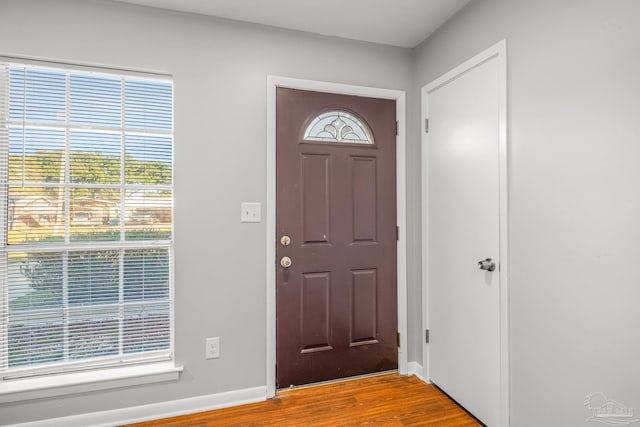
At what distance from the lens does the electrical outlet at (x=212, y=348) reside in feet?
6.97

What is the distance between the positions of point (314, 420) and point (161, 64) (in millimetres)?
2310

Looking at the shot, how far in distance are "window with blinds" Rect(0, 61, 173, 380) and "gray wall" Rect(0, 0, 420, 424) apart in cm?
10

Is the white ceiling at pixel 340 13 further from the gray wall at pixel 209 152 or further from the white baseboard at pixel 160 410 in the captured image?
the white baseboard at pixel 160 410

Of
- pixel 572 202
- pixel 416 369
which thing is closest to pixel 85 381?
pixel 416 369

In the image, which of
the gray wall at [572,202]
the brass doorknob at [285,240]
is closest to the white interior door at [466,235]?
the gray wall at [572,202]

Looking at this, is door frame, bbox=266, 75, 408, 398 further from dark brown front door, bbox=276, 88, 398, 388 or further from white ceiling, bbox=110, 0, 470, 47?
white ceiling, bbox=110, 0, 470, 47

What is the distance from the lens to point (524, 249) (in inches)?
65.9

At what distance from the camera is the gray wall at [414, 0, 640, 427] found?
1.25 meters

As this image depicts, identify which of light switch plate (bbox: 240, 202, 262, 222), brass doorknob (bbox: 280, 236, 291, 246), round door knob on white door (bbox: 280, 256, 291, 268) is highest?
light switch plate (bbox: 240, 202, 262, 222)

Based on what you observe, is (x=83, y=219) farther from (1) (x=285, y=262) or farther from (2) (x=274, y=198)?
(1) (x=285, y=262)

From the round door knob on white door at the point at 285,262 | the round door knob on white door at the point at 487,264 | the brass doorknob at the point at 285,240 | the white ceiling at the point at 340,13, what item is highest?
the white ceiling at the point at 340,13

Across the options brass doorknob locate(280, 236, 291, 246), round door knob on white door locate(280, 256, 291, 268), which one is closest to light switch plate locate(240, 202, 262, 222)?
brass doorknob locate(280, 236, 291, 246)

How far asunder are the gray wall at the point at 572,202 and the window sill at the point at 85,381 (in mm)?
1980

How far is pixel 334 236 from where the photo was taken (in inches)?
94.2
